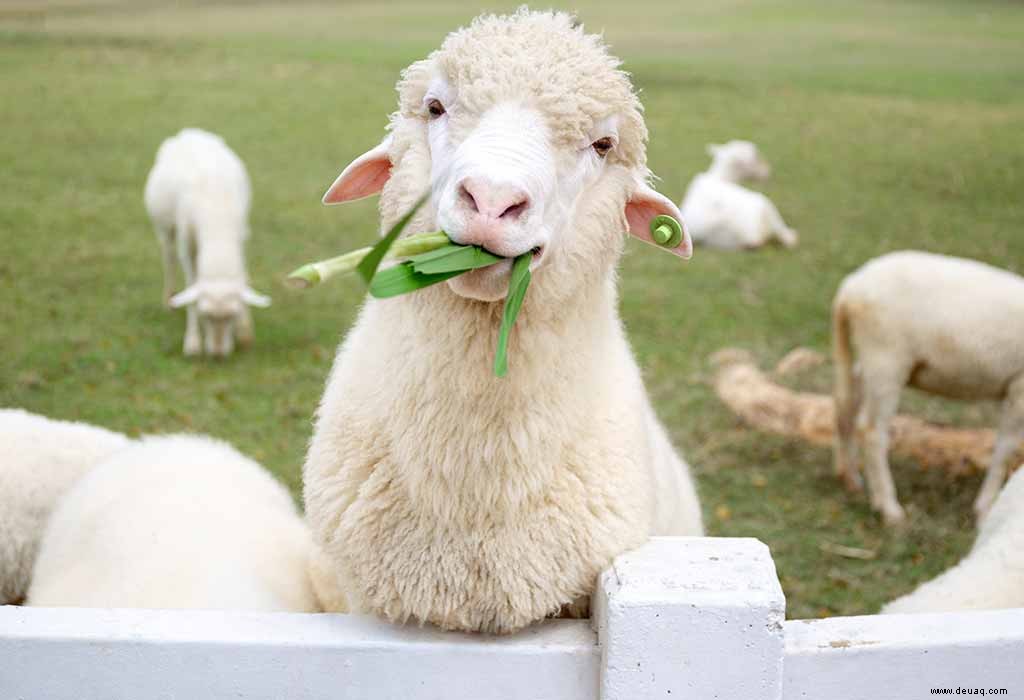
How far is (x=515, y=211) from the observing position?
2.06 metres

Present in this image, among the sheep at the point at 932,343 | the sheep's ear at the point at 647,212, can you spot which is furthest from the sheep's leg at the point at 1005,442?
the sheep's ear at the point at 647,212

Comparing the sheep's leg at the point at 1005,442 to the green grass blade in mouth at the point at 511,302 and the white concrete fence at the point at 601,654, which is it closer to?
the white concrete fence at the point at 601,654

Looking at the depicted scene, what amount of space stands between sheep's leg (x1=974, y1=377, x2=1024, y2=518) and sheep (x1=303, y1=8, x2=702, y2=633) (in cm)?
390

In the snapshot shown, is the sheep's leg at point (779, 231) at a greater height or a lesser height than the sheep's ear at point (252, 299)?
lesser

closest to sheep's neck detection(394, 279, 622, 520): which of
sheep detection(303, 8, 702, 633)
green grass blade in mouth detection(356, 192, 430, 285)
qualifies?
sheep detection(303, 8, 702, 633)

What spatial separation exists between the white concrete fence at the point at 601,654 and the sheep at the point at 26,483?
1525 millimetres

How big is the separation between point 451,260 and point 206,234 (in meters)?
6.38

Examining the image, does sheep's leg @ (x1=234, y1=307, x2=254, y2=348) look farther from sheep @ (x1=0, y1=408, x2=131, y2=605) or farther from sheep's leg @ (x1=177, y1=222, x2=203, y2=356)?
sheep @ (x1=0, y1=408, x2=131, y2=605)

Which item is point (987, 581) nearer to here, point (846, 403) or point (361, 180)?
point (361, 180)

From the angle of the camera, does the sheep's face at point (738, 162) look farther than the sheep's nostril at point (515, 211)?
Yes

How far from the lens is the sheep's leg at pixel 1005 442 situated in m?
5.89

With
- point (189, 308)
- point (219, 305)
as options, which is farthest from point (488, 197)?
point (189, 308)

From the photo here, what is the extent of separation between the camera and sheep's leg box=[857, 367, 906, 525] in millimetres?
5988

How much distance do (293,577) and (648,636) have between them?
1.49 m
